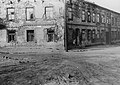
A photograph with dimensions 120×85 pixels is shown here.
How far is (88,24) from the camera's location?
22.5 metres

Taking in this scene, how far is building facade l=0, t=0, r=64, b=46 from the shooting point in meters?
17.6

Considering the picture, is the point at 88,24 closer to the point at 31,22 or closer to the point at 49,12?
the point at 49,12

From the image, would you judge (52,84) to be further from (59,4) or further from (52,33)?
(59,4)

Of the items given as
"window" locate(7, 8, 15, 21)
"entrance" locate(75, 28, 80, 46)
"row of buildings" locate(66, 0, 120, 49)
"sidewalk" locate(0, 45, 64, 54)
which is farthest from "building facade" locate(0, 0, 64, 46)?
"entrance" locate(75, 28, 80, 46)

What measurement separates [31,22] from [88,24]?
9.50 meters

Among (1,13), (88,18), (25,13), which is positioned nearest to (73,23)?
(88,18)

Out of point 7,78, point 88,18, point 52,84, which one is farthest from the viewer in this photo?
point 88,18

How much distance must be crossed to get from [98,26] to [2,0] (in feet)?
54.8

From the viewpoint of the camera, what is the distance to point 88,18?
894 inches

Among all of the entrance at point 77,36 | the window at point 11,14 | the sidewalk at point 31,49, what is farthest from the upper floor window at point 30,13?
the entrance at point 77,36

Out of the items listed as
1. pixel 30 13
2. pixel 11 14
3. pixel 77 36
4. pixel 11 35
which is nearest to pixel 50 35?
pixel 30 13

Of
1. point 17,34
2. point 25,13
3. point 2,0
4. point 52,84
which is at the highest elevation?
point 2,0

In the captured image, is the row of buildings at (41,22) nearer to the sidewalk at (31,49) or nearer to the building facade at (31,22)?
the building facade at (31,22)

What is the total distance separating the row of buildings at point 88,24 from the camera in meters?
18.9
